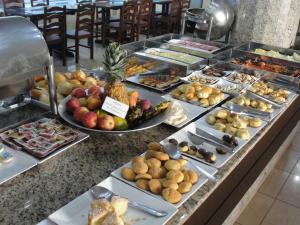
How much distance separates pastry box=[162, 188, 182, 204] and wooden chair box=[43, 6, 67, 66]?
3.22m

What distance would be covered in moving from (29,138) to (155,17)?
4.86 m

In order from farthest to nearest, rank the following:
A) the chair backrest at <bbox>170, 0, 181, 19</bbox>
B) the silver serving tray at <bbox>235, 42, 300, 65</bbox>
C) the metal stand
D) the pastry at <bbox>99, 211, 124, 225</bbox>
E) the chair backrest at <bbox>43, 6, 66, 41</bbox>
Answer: the chair backrest at <bbox>170, 0, 181, 19</bbox> → the chair backrest at <bbox>43, 6, 66, 41</bbox> → the silver serving tray at <bbox>235, 42, 300, 65</bbox> → the metal stand → the pastry at <bbox>99, 211, 124, 225</bbox>

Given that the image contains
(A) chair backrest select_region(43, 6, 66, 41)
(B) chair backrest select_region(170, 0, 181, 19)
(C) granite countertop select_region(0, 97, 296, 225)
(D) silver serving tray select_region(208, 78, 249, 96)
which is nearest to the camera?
(C) granite countertop select_region(0, 97, 296, 225)

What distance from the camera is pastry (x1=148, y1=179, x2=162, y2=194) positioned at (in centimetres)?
91

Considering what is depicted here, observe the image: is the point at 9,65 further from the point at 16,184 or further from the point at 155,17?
the point at 155,17

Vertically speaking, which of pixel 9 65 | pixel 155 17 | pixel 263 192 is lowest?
pixel 263 192

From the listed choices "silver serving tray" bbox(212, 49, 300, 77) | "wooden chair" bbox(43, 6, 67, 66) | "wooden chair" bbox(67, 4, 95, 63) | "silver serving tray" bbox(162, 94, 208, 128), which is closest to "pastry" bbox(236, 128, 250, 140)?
"silver serving tray" bbox(162, 94, 208, 128)

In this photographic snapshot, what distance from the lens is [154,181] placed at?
93 centimetres

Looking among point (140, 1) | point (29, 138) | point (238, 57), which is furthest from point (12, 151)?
point (140, 1)

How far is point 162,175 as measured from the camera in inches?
38.3

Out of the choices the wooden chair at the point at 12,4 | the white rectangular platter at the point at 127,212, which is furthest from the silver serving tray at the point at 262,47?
the wooden chair at the point at 12,4

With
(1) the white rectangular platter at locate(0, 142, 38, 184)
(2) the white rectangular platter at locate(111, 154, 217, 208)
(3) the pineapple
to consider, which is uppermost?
(3) the pineapple

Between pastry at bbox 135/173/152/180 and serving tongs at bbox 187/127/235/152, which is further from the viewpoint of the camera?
serving tongs at bbox 187/127/235/152

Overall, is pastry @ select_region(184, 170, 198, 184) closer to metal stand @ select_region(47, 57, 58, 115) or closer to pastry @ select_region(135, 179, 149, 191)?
pastry @ select_region(135, 179, 149, 191)
